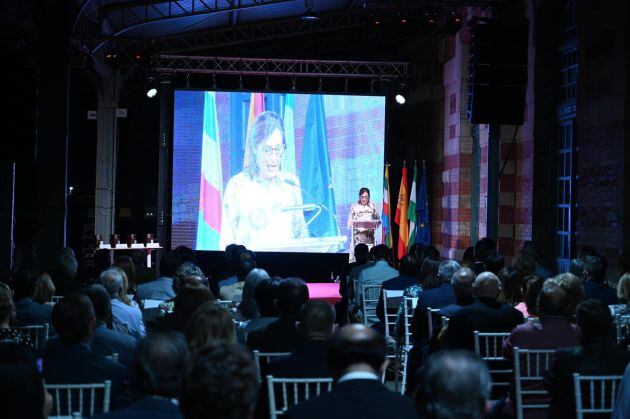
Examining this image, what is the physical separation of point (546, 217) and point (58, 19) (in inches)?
290

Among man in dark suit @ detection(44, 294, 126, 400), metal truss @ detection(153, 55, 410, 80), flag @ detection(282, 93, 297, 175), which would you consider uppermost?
metal truss @ detection(153, 55, 410, 80)

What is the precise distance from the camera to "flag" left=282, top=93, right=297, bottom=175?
1477 centimetres

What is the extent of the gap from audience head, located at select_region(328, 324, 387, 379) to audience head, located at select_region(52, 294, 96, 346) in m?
1.45

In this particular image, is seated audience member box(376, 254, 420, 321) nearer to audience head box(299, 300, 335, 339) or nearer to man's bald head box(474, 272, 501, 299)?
man's bald head box(474, 272, 501, 299)

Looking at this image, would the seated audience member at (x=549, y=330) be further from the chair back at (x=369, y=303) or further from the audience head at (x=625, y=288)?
A: the chair back at (x=369, y=303)

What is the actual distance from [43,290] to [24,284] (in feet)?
0.66

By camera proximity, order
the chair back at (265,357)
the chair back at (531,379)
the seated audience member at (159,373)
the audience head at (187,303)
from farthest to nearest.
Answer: the audience head at (187,303)
the chair back at (531,379)
the chair back at (265,357)
the seated audience member at (159,373)

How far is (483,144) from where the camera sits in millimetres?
14789

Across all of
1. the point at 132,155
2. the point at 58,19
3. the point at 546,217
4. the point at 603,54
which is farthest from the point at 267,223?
the point at 132,155

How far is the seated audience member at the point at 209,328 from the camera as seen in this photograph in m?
3.55

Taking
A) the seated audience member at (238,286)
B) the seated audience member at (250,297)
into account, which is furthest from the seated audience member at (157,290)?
the seated audience member at (250,297)

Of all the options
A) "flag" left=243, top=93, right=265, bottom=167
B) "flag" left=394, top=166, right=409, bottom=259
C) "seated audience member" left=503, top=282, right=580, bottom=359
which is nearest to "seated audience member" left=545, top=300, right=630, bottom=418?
"seated audience member" left=503, top=282, right=580, bottom=359

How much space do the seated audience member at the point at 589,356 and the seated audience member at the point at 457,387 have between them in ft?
6.00

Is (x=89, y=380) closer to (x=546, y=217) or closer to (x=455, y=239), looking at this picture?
(x=546, y=217)
